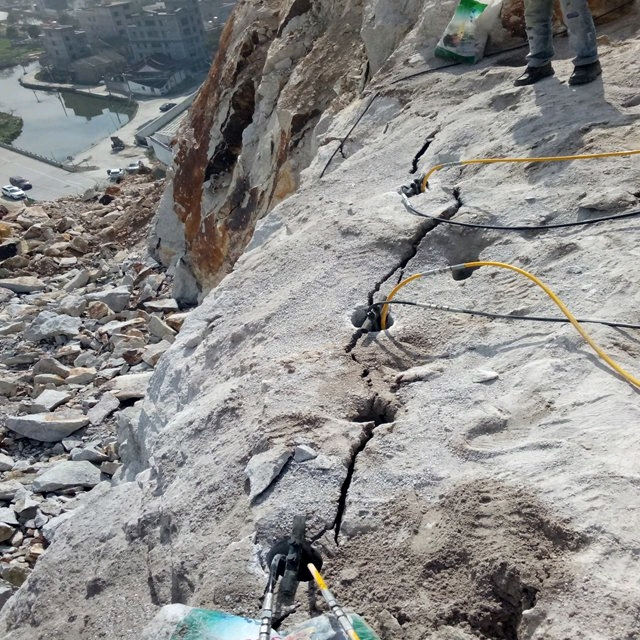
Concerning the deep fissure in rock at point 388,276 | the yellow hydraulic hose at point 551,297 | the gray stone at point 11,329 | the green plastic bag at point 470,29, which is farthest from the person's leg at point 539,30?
the gray stone at point 11,329

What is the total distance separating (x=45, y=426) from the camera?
704cm

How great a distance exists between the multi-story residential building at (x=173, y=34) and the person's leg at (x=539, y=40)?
148ft

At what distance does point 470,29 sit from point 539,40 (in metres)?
1.25

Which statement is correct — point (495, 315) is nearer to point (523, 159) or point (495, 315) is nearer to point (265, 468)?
point (265, 468)

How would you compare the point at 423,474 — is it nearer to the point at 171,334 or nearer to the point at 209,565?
the point at 209,565

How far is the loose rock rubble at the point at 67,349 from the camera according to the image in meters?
6.12

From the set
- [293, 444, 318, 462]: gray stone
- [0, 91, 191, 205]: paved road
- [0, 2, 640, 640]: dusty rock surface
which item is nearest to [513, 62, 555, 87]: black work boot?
[0, 2, 640, 640]: dusty rock surface

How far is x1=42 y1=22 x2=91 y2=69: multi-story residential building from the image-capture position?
50.4 metres

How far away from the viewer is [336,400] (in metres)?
3.20

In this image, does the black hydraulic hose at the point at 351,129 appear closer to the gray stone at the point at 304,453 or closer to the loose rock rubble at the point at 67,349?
the loose rock rubble at the point at 67,349

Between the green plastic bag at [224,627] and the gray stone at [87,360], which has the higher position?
the green plastic bag at [224,627]

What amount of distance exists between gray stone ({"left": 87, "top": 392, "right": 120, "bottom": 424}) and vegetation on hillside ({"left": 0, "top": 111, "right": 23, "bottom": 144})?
35.1 m

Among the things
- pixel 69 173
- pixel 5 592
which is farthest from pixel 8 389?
pixel 69 173

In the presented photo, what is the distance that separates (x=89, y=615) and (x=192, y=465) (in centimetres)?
85
